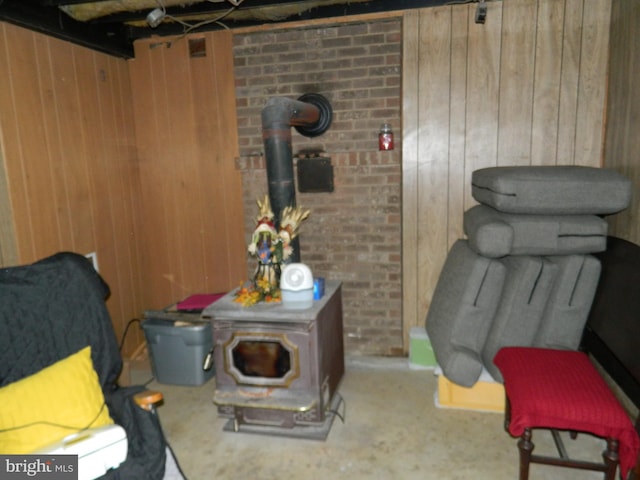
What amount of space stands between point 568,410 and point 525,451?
29cm

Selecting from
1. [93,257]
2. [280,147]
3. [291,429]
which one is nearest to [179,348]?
[93,257]

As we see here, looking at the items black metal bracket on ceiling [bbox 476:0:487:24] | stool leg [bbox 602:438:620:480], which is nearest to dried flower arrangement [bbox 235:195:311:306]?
black metal bracket on ceiling [bbox 476:0:487:24]

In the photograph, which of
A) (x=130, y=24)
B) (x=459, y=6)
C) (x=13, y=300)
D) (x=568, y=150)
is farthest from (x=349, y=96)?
(x=13, y=300)

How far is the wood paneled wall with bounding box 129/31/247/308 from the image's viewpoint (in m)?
3.40

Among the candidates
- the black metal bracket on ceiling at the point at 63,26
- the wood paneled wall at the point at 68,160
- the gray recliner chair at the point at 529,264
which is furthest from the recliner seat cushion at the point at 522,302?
the black metal bracket on ceiling at the point at 63,26

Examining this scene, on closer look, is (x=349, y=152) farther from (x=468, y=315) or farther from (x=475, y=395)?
(x=475, y=395)

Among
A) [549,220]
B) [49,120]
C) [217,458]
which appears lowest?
[217,458]

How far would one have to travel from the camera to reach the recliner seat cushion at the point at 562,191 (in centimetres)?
241

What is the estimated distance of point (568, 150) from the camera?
301 cm

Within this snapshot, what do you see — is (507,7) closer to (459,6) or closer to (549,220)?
(459,6)

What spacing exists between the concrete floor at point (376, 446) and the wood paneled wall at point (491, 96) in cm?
111

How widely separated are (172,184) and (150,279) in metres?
0.78

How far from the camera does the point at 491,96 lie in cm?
304

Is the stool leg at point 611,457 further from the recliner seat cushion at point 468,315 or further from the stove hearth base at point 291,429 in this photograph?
the stove hearth base at point 291,429
